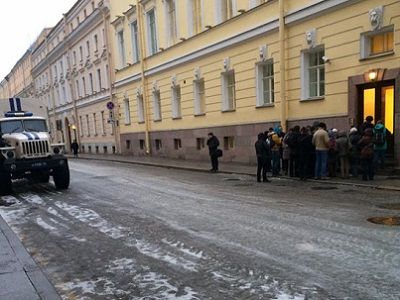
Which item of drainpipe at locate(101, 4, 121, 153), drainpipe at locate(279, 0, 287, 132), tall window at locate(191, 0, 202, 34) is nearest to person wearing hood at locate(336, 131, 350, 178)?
drainpipe at locate(279, 0, 287, 132)

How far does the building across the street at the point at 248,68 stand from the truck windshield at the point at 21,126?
849 centimetres

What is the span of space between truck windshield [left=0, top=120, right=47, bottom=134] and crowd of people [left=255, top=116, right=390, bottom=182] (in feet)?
25.6

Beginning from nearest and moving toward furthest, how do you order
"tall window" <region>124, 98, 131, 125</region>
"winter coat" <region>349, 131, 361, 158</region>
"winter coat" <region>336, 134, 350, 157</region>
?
"winter coat" <region>349, 131, 361, 158</region>
"winter coat" <region>336, 134, 350, 157</region>
"tall window" <region>124, 98, 131, 125</region>

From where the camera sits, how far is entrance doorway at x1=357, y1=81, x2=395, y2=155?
12702 millimetres

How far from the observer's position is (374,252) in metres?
5.61

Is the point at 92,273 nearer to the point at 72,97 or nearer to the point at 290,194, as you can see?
the point at 290,194

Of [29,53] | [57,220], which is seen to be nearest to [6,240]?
[57,220]

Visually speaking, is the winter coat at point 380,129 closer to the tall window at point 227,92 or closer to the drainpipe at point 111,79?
the tall window at point 227,92

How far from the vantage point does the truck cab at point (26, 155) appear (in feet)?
42.3

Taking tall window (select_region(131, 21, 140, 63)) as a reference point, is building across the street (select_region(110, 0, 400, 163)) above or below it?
below

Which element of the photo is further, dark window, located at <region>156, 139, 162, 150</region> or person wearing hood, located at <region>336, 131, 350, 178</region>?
dark window, located at <region>156, 139, 162, 150</region>

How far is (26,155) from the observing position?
43.2ft

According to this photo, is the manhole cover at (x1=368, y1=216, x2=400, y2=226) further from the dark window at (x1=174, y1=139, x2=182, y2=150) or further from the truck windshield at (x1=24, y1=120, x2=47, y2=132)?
the dark window at (x1=174, y1=139, x2=182, y2=150)

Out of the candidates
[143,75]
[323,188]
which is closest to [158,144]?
[143,75]
